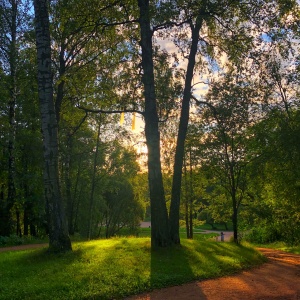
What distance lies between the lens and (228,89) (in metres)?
14.0

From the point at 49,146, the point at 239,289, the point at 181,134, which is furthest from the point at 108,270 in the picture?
the point at 181,134

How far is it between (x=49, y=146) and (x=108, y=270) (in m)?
3.90

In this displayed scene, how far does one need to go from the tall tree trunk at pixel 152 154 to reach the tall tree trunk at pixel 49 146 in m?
2.83

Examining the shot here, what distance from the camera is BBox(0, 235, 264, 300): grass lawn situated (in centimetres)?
619

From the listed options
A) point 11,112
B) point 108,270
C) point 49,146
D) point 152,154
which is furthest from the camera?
point 11,112

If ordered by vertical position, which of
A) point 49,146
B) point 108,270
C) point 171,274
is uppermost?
point 49,146

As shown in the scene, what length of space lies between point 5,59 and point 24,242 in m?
10.3

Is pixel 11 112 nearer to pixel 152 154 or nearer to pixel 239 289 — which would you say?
pixel 152 154

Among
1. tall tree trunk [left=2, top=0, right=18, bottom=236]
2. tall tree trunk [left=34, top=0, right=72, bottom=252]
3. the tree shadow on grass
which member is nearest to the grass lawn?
the tree shadow on grass

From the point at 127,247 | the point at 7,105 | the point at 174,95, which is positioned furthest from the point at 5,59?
the point at 127,247

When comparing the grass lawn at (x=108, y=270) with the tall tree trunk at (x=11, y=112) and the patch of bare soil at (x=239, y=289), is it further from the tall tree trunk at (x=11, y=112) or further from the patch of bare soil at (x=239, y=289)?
the tall tree trunk at (x=11, y=112)

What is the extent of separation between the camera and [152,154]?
35.0ft

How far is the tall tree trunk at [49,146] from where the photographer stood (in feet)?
29.7

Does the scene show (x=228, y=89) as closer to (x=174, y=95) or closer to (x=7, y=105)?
(x=174, y=95)
